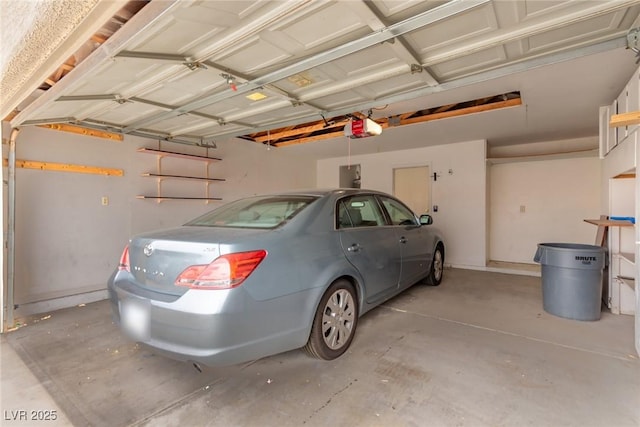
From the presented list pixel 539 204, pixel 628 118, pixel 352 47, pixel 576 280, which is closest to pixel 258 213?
pixel 352 47

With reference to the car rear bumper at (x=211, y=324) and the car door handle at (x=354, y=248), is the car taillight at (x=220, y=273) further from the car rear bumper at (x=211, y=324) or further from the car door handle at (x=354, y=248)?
the car door handle at (x=354, y=248)

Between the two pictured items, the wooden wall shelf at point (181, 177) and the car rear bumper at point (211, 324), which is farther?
the wooden wall shelf at point (181, 177)

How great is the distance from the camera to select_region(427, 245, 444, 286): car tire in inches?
166

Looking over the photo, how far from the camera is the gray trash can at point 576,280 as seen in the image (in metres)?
3.02

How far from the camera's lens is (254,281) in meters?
1.70

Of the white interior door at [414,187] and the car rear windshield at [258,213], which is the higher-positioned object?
the white interior door at [414,187]

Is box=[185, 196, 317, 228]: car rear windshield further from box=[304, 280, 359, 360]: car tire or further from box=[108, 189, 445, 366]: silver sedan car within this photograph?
box=[304, 280, 359, 360]: car tire

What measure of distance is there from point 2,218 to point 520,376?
14.9 feet

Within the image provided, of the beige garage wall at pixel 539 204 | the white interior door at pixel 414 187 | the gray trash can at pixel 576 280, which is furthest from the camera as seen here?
the white interior door at pixel 414 187

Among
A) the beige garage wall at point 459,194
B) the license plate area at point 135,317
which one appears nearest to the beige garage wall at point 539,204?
the beige garage wall at point 459,194

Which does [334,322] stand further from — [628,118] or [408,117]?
[408,117]

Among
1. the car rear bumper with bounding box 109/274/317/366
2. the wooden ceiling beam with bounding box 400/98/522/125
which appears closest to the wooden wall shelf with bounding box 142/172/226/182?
the car rear bumper with bounding box 109/274/317/366

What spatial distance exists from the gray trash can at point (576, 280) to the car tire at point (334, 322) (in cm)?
233

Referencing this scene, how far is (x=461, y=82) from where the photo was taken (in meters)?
2.46
